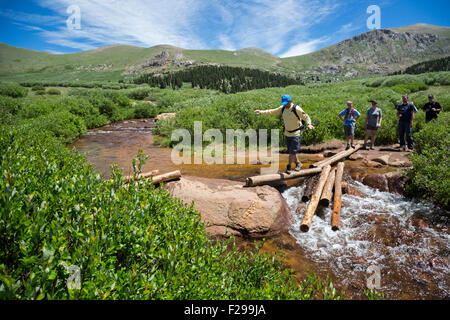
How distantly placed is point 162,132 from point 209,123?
403 centimetres

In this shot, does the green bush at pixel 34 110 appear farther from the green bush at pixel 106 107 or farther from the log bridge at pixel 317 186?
the log bridge at pixel 317 186

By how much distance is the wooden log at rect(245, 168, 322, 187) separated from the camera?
8977mm

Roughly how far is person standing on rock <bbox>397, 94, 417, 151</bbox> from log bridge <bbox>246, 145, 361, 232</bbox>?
18.8 ft

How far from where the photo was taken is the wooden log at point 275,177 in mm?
8977

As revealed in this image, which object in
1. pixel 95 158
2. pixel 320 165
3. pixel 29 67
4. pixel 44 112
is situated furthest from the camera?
pixel 29 67

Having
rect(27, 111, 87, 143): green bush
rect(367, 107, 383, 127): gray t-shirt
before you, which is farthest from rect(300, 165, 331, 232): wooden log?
rect(27, 111, 87, 143): green bush

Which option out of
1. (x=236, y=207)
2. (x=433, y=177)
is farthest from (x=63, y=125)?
(x=433, y=177)

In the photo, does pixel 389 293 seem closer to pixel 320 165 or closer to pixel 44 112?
pixel 320 165

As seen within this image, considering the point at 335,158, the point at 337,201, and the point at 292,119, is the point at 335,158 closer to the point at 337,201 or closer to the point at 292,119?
the point at 292,119

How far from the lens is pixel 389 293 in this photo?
484 cm

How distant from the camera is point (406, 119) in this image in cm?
1300

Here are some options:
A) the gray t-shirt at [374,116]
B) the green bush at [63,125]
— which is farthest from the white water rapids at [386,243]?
the green bush at [63,125]
